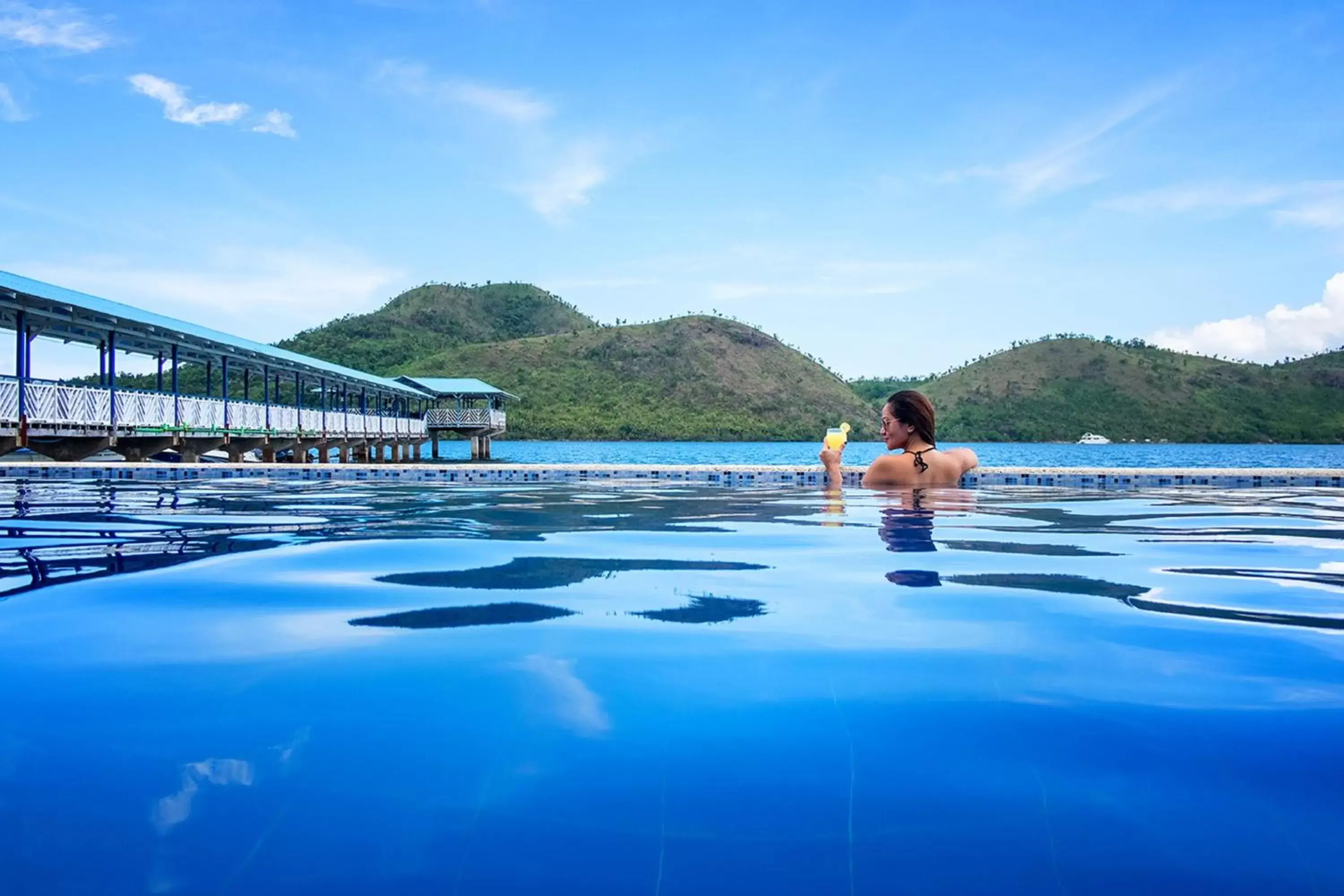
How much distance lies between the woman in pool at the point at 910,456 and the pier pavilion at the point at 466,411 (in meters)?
35.0

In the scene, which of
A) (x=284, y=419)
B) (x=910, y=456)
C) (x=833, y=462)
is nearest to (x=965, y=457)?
(x=910, y=456)

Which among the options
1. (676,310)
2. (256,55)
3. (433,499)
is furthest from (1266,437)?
(433,499)

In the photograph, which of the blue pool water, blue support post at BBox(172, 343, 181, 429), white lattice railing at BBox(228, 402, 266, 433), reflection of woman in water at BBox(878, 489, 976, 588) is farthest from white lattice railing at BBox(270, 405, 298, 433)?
reflection of woman in water at BBox(878, 489, 976, 588)

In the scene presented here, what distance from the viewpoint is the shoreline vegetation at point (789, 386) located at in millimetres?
99562

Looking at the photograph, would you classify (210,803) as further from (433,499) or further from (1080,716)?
(433,499)

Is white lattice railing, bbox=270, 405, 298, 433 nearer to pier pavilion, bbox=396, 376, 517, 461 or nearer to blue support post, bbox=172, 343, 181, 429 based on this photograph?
blue support post, bbox=172, 343, 181, 429

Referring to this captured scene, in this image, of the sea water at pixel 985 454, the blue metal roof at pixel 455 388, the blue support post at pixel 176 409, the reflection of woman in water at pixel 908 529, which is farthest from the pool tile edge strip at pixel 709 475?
the blue metal roof at pixel 455 388

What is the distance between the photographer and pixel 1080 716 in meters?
2.02

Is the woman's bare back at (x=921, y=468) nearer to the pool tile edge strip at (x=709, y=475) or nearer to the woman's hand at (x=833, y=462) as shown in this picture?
the woman's hand at (x=833, y=462)

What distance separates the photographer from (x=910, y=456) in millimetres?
8203

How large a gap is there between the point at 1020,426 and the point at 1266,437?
26393mm

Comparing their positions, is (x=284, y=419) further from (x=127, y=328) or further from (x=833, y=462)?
(x=833, y=462)

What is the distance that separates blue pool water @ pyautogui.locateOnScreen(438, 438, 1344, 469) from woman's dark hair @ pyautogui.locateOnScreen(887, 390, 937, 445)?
27370 mm

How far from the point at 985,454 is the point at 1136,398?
161 feet
